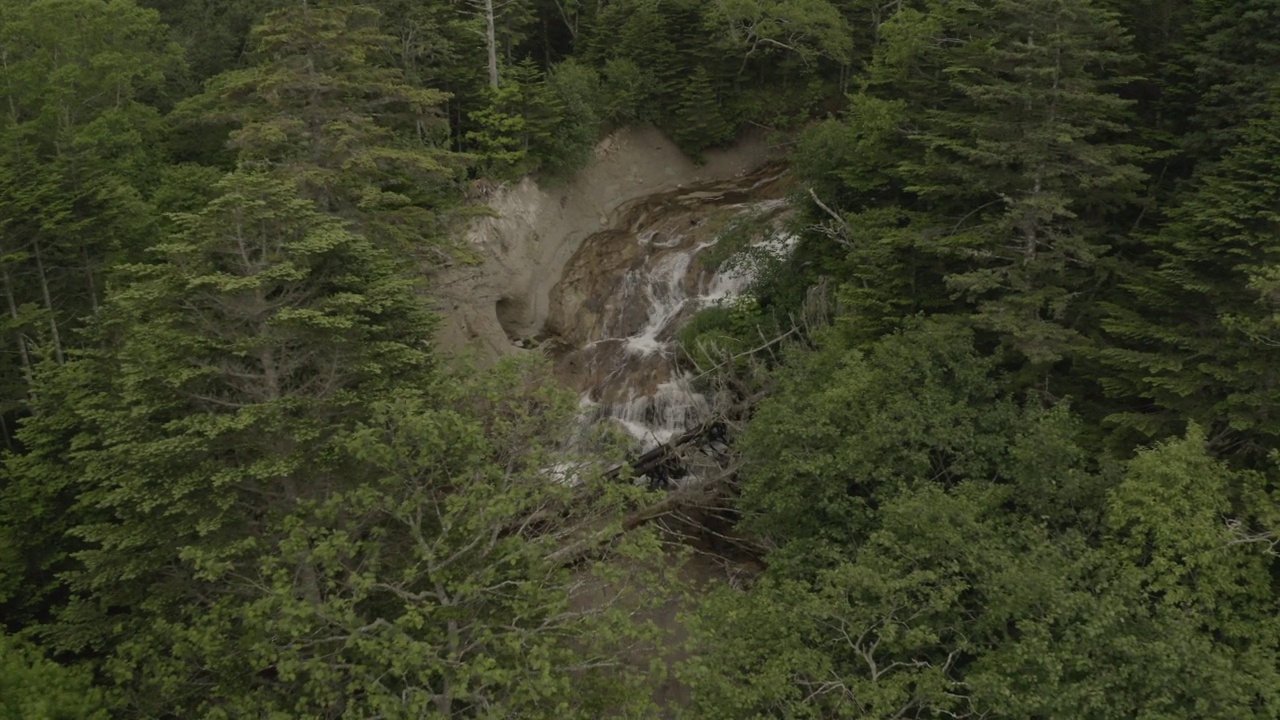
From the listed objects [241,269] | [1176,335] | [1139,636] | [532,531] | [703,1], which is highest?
[703,1]

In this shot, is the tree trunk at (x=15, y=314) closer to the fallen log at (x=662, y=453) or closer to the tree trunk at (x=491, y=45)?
the fallen log at (x=662, y=453)

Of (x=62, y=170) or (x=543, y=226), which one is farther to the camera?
(x=543, y=226)

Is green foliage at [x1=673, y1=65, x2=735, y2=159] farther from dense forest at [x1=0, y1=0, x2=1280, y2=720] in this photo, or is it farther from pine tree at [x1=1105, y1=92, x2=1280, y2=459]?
pine tree at [x1=1105, y1=92, x2=1280, y2=459]

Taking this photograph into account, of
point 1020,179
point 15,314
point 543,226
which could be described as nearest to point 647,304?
point 543,226

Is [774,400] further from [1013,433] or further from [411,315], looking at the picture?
[411,315]

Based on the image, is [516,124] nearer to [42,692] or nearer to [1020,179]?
[1020,179]

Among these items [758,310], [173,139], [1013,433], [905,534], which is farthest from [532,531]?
[173,139]
